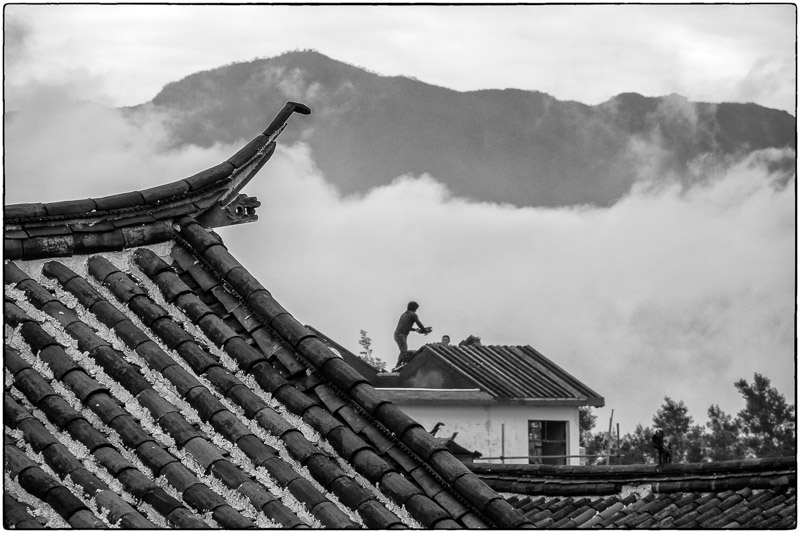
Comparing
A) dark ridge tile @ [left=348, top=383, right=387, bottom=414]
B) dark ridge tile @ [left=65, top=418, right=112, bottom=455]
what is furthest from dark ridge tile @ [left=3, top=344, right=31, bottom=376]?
dark ridge tile @ [left=348, top=383, right=387, bottom=414]

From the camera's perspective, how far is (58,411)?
526 cm

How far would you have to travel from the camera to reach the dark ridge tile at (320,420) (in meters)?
5.68

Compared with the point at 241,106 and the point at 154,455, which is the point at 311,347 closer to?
the point at 154,455

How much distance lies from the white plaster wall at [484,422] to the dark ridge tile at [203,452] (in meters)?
19.5

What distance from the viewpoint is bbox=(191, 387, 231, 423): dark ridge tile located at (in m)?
5.49

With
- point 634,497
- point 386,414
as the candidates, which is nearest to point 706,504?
point 634,497

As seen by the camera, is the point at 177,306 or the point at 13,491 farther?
the point at 177,306

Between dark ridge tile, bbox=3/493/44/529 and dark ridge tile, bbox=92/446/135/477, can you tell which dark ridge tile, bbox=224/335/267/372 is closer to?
dark ridge tile, bbox=92/446/135/477

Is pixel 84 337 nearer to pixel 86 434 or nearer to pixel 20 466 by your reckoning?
pixel 86 434

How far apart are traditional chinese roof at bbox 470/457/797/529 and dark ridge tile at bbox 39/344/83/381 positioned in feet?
21.5

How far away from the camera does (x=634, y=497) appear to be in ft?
41.4

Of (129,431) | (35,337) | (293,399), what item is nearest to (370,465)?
(293,399)

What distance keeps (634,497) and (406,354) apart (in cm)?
1426

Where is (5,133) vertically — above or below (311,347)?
above
